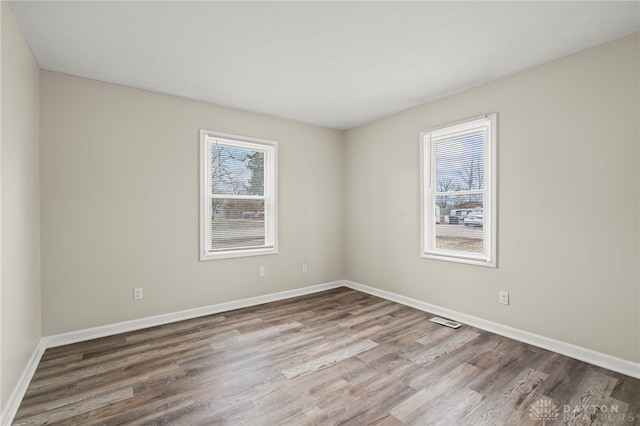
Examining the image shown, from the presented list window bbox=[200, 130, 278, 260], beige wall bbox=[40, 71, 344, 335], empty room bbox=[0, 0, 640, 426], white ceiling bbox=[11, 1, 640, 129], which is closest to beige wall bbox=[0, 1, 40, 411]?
empty room bbox=[0, 0, 640, 426]

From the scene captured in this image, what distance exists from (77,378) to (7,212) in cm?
133

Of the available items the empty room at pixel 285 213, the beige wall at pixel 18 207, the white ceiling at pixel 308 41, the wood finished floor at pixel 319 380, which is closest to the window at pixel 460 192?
the empty room at pixel 285 213

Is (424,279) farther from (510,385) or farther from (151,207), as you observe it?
(151,207)

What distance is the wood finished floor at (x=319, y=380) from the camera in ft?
6.16

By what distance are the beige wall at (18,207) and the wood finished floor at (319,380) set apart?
0.36 meters

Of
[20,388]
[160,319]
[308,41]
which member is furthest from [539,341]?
[20,388]

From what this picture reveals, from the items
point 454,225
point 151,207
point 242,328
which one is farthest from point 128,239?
point 454,225

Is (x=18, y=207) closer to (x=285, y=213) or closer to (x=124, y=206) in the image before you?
(x=124, y=206)

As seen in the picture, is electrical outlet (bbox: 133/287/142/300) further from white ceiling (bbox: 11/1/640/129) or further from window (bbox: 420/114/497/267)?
window (bbox: 420/114/497/267)

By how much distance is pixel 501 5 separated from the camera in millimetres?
2004

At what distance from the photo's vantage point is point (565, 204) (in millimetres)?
2666

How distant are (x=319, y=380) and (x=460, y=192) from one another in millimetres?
2559

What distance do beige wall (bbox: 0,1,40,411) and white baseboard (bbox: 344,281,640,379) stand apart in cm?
379

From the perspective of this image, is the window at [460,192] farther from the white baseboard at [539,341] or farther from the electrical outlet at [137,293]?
the electrical outlet at [137,293]
